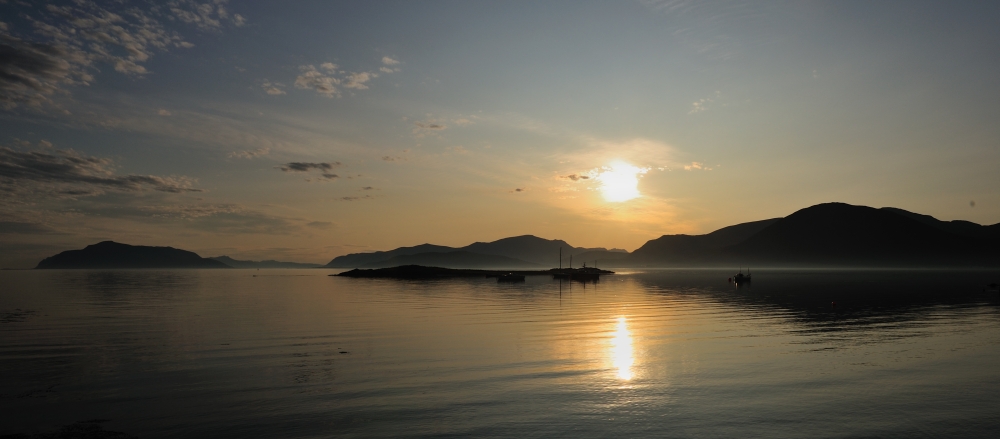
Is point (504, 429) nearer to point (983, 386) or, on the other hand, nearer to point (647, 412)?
point (647, 412)

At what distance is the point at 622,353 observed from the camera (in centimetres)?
3077

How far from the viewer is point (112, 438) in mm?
15695

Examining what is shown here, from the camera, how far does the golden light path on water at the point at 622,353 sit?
25672mm

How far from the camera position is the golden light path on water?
84.2 ft

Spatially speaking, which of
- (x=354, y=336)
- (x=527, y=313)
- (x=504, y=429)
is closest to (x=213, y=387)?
(x=504, y=429)

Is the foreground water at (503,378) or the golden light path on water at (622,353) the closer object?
the foreground water at (503,378)

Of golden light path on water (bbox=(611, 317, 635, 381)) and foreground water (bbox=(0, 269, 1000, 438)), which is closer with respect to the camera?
foreground water (bbox=(0, 269, 1000, 438))

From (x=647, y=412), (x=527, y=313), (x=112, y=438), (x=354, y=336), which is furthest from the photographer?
(x=527, y=313)

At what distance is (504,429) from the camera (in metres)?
16.5

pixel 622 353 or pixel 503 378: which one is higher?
pixel 622 353

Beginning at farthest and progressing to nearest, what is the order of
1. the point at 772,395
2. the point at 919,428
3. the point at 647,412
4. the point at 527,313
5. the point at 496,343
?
the point at 527,313
the point at 496,343
the point at 772,395
the point at 647,412
the point at 919,428

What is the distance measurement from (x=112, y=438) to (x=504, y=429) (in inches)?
457

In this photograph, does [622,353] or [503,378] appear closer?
[503,378]

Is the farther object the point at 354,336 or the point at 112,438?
the point at 354,336
